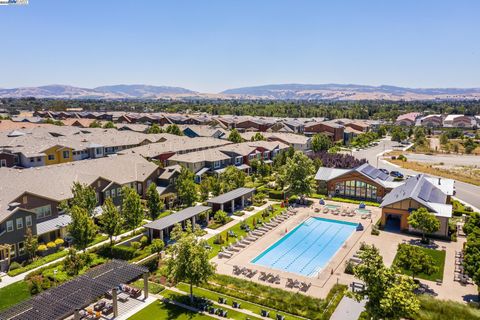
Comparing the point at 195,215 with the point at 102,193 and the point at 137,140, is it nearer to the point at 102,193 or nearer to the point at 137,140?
the point at 102,193

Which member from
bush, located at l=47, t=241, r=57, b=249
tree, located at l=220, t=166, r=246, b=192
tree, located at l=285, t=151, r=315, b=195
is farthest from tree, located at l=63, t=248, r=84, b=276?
tree, located at l=285, t=151, r=315, b=195

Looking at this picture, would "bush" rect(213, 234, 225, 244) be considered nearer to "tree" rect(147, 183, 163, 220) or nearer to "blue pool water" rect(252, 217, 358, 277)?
"blue pool water" rect(252, 217, 358, 277)

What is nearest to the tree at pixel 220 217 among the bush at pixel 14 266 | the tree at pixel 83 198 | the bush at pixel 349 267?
the tree at pixel 83 198

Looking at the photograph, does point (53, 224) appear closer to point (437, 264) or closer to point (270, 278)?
point (270, 278)

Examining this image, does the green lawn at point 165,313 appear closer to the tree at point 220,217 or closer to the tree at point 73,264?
the tree at point 73,264

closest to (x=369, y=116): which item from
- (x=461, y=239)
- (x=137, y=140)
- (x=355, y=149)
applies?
(x=355, y=149)
